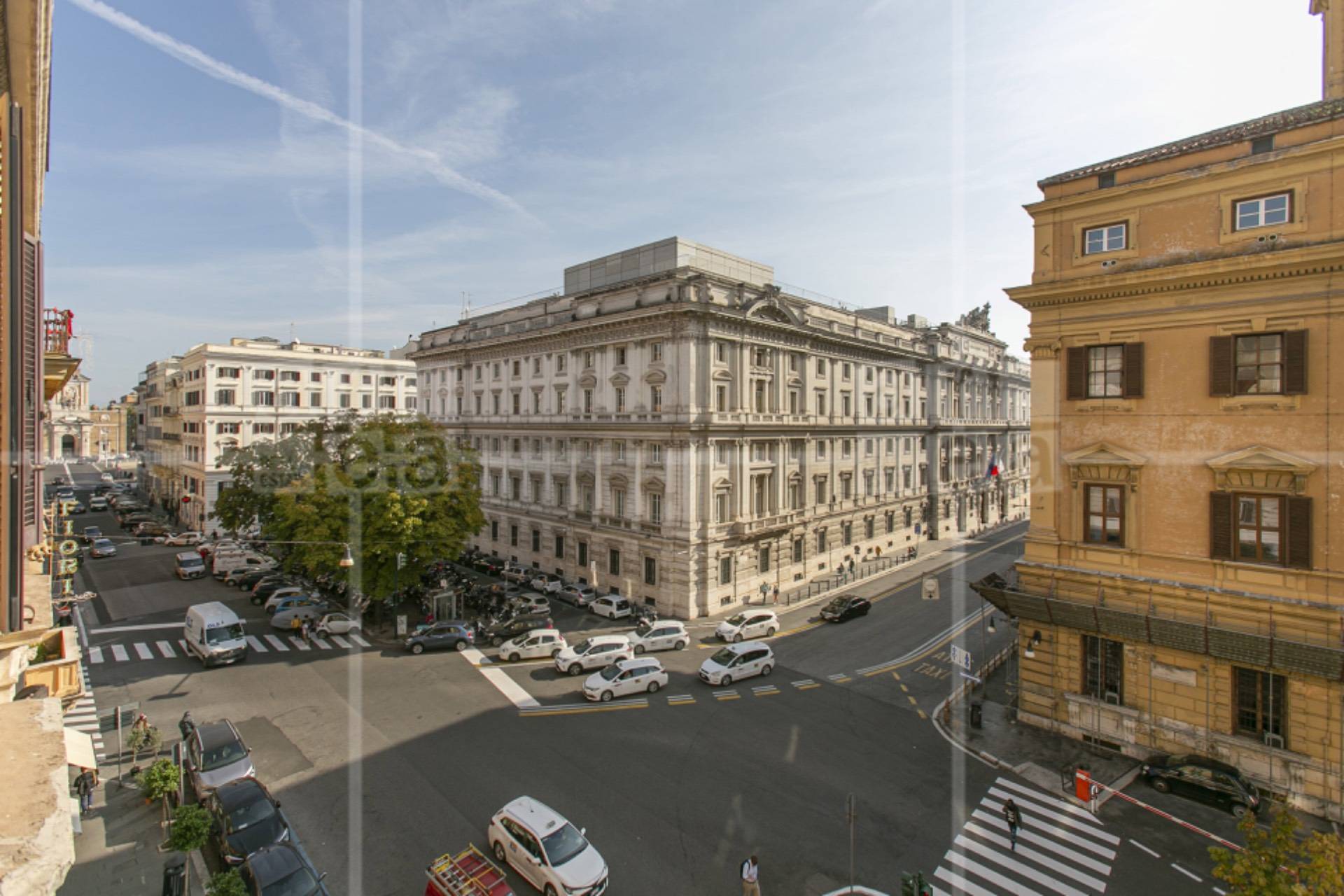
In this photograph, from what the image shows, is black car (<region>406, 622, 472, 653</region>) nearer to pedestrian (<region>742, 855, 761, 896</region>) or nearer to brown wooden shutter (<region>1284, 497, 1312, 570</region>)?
pedestrian (<region>742, 855, 761, 896</region>)

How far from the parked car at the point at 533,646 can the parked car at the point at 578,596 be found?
875 cm

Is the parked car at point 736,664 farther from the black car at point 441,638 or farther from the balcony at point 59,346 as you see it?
the balcony at point 59,346

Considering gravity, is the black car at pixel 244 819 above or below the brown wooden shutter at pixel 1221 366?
below

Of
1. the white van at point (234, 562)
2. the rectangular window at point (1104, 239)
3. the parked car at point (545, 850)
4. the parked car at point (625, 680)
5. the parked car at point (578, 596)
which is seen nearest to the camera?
the parked car at point (545, 850)

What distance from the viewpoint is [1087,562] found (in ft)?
80.2

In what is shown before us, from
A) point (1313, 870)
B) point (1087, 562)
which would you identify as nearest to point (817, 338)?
point (1087, 562)

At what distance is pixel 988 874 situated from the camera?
17656 millimetres

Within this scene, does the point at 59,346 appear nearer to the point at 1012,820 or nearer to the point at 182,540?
the point at 1012,820

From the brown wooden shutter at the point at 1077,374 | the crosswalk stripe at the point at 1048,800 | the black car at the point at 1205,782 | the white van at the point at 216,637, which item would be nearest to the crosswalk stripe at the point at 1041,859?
the crosswalk stripe at the point at 1048,800

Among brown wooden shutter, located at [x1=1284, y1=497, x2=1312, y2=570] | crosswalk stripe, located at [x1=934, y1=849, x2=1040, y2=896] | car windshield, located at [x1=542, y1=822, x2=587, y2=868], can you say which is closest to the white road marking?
crosswalk stripe, located at [x1=934, y1=849, x2=1040, y2=896]

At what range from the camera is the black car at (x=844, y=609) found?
136 ft

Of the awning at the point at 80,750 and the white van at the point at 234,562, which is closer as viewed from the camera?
the awning at the point at 80,750

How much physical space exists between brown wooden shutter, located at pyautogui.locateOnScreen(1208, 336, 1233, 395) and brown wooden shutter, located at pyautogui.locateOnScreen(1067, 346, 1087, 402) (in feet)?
11.8

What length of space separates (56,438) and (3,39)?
531ft
